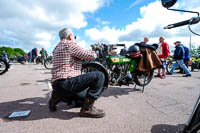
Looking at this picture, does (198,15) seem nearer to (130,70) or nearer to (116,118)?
(116,118)

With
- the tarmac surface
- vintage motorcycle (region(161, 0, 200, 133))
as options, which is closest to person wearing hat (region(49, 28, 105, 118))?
the tarmac surface

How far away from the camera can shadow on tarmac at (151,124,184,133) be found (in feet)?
5.48

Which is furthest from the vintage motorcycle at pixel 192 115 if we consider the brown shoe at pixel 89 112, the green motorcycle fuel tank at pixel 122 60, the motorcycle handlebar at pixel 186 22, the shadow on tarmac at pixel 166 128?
the green motorcycle fuel tank at pixel 122 60

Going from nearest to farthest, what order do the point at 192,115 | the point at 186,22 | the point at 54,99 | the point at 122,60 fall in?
the point at 192,115
the point at 186,22
the point at 54,99
the point at 122,60

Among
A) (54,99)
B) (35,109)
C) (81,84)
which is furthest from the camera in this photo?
(35,109)

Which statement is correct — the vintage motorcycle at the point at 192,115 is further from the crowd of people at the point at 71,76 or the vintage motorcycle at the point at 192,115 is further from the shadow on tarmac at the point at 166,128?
the crowd of people at the point at 71,76

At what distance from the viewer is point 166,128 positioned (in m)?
1.74

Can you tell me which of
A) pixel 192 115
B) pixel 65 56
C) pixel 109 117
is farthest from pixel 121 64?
pixel 192 115

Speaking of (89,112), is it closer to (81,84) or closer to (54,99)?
(81,84)

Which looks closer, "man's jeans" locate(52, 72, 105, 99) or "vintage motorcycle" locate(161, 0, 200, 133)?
"vintage motorcycle" locate(161, 0, 200, 133)

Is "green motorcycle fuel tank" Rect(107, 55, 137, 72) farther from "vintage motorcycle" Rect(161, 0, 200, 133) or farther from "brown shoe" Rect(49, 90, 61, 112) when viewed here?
"vintage motorcycle" Rect(161, 0, 200, 133)

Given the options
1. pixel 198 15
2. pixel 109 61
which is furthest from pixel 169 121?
pixel 109 61

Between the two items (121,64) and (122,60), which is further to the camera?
(121,64)

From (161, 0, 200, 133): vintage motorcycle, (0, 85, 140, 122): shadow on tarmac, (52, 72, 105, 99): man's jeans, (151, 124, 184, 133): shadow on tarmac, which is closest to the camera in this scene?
(161, 0, 200, 133): vintage motorcycle
